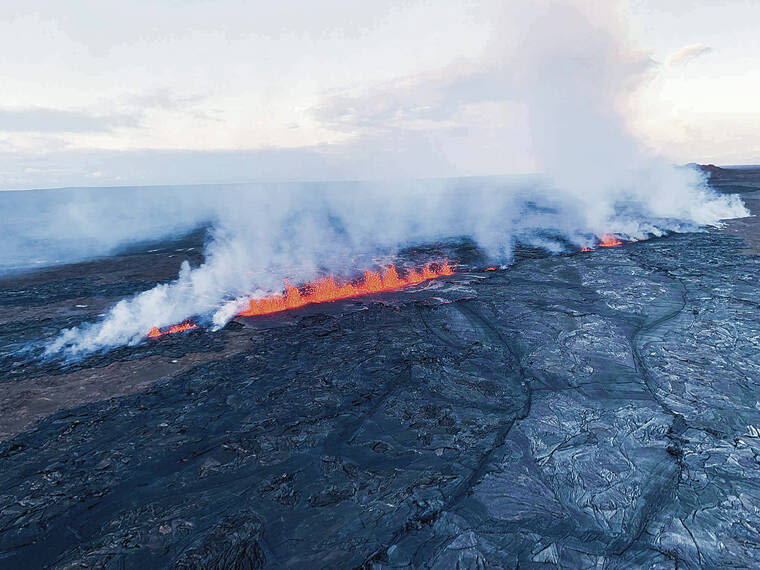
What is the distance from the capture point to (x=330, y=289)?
20.3m

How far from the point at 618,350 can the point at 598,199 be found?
48.7 metres

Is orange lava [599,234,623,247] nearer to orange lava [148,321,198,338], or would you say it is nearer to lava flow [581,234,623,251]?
lava flow [581,234,623,251]

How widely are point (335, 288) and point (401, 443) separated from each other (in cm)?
1267

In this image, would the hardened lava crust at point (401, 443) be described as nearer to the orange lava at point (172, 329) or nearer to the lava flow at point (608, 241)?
the orange lava at point (172, 329)

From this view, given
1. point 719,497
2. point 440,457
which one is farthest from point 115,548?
point 719,497

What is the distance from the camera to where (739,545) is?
5.90 metres

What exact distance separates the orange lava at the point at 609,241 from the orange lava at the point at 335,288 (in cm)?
1347

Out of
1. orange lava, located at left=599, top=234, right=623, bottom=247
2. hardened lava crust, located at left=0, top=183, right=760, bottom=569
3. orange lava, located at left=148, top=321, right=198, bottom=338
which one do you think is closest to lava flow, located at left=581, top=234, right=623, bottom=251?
orange lava, located at left=599, top=234, right=623, bottom=247

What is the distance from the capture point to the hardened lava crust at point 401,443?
623 centimetres

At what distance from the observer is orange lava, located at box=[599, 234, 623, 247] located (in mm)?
28425

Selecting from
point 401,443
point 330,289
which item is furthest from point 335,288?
point 401,443

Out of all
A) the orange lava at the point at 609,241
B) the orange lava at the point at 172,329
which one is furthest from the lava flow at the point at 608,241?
the orange lava at the point at 172,329

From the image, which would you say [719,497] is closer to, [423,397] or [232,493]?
[423,397]

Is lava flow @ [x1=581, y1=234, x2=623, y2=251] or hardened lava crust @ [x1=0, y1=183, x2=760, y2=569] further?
lava flow @ [x1=581, y1=234, x2=623, y2=251]
